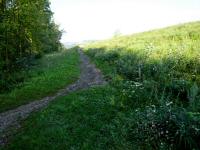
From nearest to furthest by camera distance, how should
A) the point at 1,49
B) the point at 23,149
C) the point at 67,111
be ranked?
1. the point at 23,149
2. the point at 67,111
3. the point at 1,49

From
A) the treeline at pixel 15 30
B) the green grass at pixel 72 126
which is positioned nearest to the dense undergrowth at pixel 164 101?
the green grass at pixel 72 126

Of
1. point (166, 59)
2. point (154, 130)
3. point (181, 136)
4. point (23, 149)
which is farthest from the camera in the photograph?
point (166, 59)

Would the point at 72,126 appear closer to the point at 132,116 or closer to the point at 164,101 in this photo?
the point at 132,116

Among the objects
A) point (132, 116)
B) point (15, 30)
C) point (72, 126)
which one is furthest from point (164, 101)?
point (15, 30)

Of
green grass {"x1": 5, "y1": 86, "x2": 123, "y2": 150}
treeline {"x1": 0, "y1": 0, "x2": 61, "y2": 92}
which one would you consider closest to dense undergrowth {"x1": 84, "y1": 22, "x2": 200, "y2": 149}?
green grass {"x1": 5, "y1": 86, "x2": 123, "y2": 150}

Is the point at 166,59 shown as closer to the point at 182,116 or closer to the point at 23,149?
the point at 182,116

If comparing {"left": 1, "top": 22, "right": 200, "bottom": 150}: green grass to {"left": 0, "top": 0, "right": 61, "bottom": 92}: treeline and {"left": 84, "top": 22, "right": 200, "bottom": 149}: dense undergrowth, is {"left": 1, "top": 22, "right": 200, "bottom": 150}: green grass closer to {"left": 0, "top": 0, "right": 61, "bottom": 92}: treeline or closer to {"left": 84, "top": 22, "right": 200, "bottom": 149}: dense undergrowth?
{"left": 84, "top": 22, "right": 200, "bottom": 149}: dense undergrowth

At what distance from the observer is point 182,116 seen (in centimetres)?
1007

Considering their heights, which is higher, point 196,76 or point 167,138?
point 196,76

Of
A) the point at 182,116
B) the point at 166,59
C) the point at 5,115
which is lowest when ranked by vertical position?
the point at 5,115

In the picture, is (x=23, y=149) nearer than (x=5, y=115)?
Yes

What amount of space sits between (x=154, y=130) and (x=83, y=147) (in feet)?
8.15

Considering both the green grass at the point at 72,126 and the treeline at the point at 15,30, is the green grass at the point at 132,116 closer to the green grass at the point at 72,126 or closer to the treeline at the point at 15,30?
the green grass at the point at 72,126

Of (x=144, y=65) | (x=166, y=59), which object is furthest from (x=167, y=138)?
(x=144, y=65)
